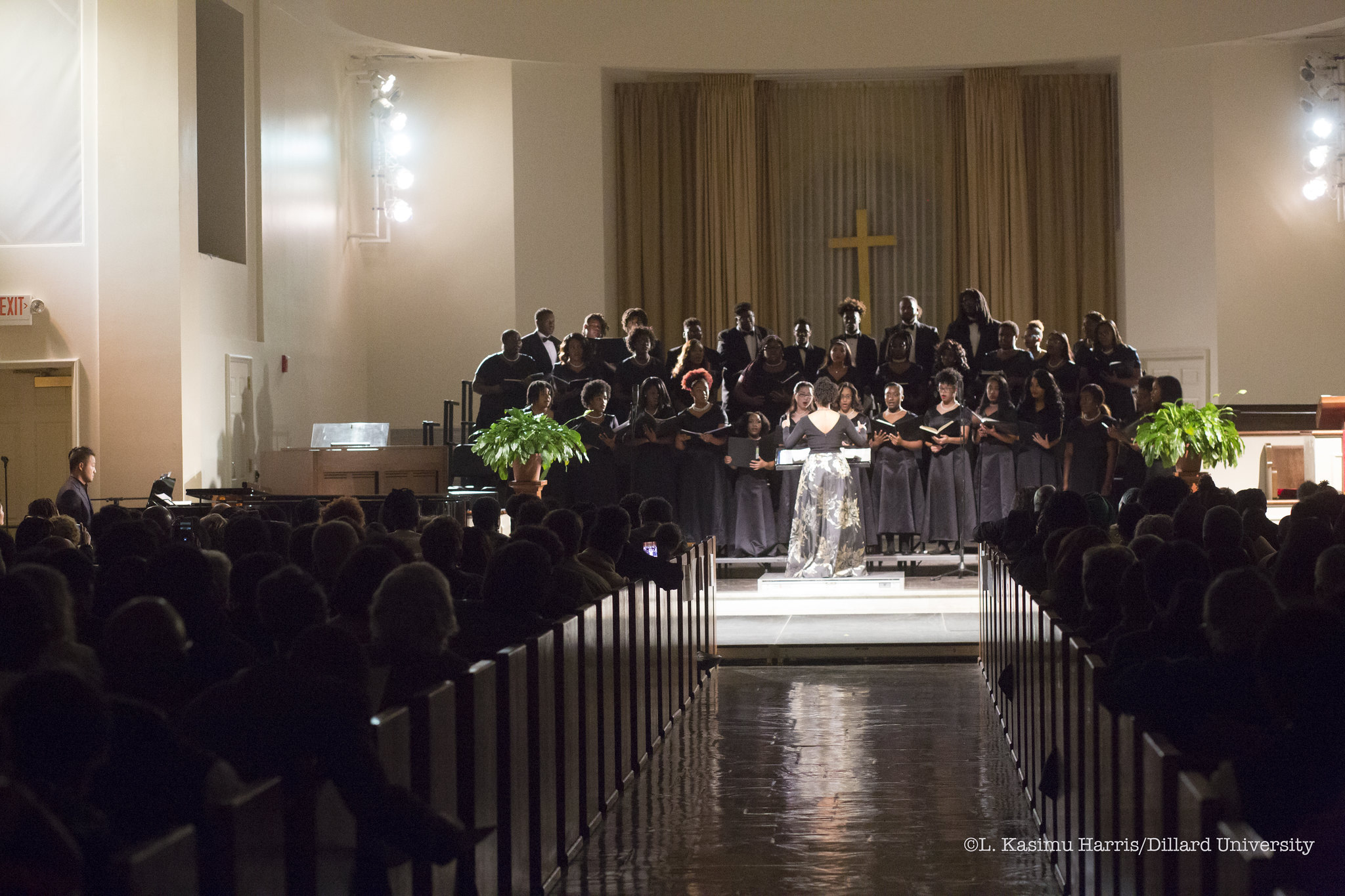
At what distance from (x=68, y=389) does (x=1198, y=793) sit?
13.2 m

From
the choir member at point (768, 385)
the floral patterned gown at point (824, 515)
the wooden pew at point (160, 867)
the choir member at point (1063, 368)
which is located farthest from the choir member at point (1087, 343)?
the wooden pew at point (160, 867)

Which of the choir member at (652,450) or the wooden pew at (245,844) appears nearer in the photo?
the wooden pew at (245,844)

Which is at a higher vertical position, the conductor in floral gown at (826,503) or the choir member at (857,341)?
the choir member at (857,341)

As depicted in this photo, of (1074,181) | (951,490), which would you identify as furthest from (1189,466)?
(1074,181)

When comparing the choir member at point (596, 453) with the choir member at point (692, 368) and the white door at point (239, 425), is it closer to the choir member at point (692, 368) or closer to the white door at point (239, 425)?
the choir member at point (692, 368)

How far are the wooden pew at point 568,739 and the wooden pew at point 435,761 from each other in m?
1.06

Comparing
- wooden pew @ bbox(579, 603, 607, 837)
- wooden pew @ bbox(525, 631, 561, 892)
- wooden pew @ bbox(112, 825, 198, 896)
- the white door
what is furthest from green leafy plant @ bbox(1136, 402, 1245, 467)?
wooden pew @ bbox(112, 825, 198, 896)

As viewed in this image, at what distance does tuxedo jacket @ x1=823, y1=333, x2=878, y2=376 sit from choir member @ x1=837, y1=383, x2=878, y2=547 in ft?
3.17

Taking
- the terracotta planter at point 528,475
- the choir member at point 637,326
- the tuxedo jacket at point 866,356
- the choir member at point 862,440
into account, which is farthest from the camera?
the choir member at point 637,326

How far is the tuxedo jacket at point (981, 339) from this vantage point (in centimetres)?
1311

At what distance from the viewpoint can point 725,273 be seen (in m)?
18.0

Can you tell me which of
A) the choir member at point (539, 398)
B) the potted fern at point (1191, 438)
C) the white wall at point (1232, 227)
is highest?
the white wall at point (1232, 227)

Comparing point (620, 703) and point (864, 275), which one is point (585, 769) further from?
point (864, 275)

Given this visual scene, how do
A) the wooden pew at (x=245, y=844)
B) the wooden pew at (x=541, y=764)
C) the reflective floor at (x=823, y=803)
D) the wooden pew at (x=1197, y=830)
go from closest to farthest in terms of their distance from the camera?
the wooden pew at (x=245, y=844) < the wooden pew at (x=1197, y=830) < the wooden pew at (x=541, y=764) < the reflective floor at (x=823, y=803)
